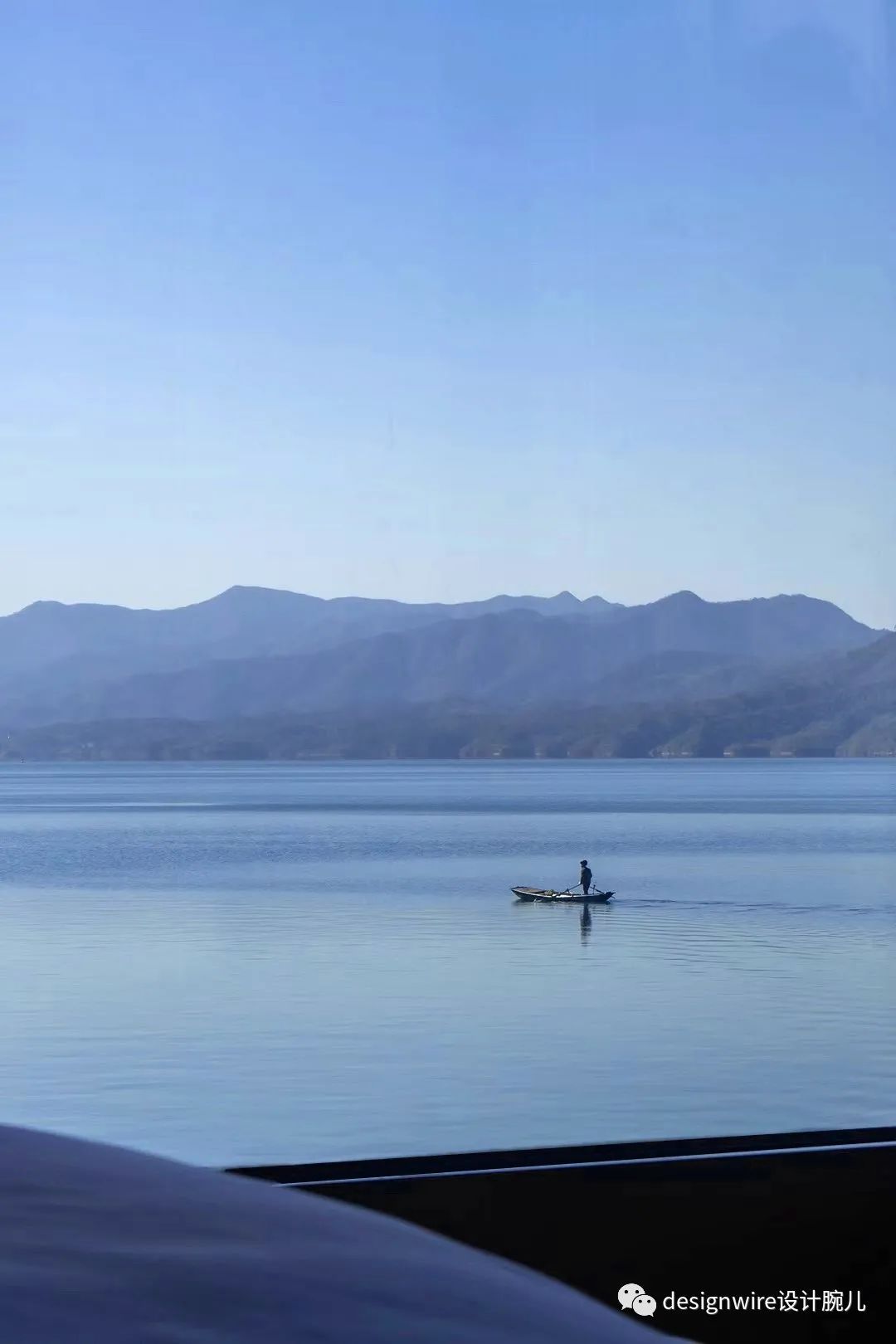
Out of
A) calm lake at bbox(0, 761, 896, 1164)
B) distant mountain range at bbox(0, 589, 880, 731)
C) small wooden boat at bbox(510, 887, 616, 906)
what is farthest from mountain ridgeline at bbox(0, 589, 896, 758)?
small wooden boat at bbox(510, 887, 616, 906)

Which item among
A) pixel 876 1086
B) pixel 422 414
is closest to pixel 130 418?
pixel 422 414

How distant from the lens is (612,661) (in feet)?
304

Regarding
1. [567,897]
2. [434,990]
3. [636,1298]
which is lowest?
[434,990]

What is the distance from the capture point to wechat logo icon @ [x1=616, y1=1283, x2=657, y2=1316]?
164 centimetres

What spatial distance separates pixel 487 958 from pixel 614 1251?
57.3ft

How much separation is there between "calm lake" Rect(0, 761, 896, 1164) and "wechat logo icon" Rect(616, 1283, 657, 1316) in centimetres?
812

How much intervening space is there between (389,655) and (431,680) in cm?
557

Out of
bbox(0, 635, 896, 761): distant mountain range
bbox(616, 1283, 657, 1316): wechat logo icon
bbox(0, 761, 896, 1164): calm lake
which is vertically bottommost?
bbox(0, 761, 896, 1164): calm lake

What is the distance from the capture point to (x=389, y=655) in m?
99.2

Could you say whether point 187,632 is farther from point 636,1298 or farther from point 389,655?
point 636,1298

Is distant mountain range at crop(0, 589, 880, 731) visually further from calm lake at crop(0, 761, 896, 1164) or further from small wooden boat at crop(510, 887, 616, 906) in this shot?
small wooden boat at crop(510, 887, 616, 906)

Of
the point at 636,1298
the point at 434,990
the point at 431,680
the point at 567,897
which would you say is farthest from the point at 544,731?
the point at 636,1298

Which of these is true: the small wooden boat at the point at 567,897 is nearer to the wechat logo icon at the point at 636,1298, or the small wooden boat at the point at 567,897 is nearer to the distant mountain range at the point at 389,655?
the wechat logo icon at the point at 636,1298

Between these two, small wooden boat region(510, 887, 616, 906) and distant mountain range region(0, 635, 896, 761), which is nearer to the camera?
small wooden boat region(510, 887, 616, 906)
